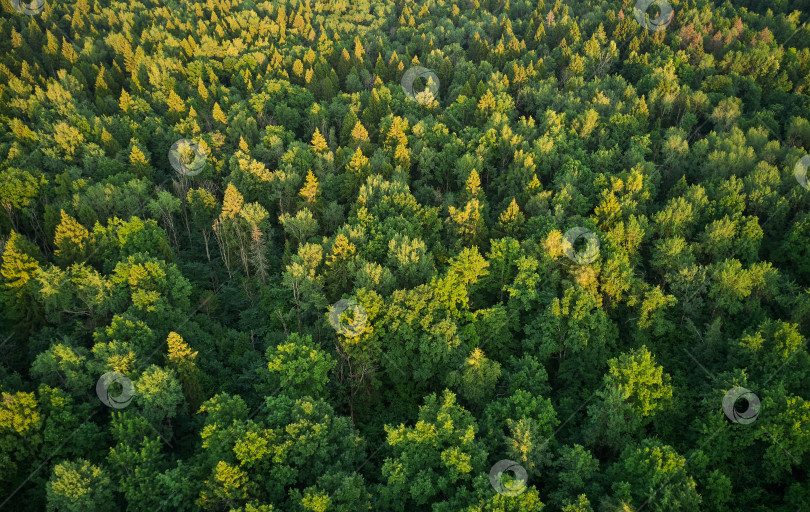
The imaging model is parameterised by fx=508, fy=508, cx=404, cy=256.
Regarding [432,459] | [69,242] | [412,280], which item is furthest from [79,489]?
[412,280]

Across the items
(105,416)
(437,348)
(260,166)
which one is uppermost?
(260,166)

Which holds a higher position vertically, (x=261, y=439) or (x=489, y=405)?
(x=261, y=439)

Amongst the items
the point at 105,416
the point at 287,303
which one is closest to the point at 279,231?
the point at 287,303

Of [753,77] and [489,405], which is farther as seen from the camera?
[753,77]

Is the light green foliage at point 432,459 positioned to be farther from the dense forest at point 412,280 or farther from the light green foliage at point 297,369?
the light green foliage at point 297,369

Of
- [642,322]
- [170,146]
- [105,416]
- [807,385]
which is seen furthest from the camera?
[170,146]

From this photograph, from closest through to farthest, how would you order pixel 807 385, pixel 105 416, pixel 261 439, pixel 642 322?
pixel 261 439
pixel 807 385
pixel 105 416
pixel 642 322

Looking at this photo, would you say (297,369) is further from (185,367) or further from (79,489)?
(79,489)

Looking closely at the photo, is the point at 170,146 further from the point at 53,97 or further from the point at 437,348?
the point at 437,348
